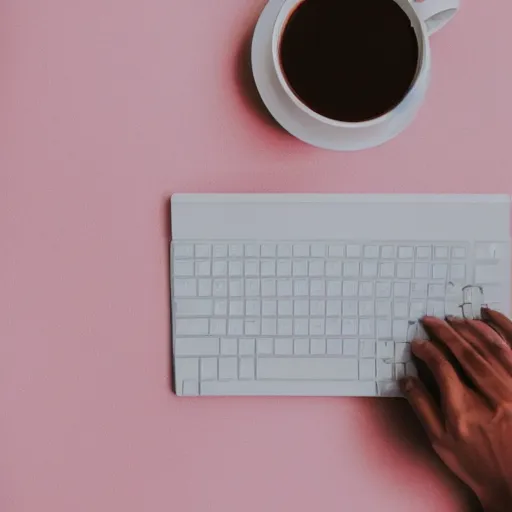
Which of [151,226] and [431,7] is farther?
[151,226]

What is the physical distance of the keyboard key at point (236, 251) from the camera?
618 millimetres

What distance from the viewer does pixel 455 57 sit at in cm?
62

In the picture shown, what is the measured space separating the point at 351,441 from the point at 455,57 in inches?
17.7

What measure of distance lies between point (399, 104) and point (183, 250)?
10.7 inches

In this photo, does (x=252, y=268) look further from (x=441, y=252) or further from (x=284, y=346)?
(x=441, y=252)

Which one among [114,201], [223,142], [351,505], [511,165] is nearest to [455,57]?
[511,165]

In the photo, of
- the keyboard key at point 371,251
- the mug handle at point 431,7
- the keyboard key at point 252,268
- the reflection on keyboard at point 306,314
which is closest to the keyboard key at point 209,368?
the reflection on keyboard at point 306,314

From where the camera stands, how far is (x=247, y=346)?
0.63 metres

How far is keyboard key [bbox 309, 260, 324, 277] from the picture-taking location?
62 centimetres

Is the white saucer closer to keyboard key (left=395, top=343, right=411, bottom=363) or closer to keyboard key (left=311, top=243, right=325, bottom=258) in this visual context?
keyboard key (left=311, top=243, right=325, bottom=258)

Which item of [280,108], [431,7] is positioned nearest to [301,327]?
[280,108]

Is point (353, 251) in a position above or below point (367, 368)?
above

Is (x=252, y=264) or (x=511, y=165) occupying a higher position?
(x=511, y=165)

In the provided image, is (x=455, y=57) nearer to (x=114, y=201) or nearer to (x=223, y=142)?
Result: (x=223, y=142)
